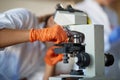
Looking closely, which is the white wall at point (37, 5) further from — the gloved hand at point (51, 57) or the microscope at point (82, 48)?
the microscope at point (82, 48)

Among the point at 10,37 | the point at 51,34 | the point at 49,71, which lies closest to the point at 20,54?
the point at 49,71

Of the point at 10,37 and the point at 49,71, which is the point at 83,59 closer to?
the point at 10,37

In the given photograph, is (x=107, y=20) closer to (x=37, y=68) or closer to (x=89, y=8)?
(x=89, y=8)

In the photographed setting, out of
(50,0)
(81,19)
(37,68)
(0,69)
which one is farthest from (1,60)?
(50,0)

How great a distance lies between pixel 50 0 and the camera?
111 inches

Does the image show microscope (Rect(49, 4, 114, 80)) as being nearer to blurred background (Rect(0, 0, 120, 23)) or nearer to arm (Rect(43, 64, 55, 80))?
arm (Rect(43, 64, 55, 80))

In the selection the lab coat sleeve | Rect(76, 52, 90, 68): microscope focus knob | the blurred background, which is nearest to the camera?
Rect(76, 52, 90, 68): microscope focus knob

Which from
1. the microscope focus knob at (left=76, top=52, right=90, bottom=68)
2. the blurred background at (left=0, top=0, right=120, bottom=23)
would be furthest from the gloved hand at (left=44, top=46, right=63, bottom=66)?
the blurred background at (left=0, top=0, right=120, bottom=23)

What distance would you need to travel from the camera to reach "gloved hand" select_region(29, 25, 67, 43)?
1193 mm

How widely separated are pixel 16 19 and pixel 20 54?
215 mm

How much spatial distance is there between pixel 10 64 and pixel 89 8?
1.19 metres

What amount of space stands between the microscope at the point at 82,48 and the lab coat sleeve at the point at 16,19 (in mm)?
308

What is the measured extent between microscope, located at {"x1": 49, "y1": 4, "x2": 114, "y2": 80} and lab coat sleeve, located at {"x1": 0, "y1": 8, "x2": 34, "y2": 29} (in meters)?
0.31

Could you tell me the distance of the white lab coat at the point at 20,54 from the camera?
1.49m
